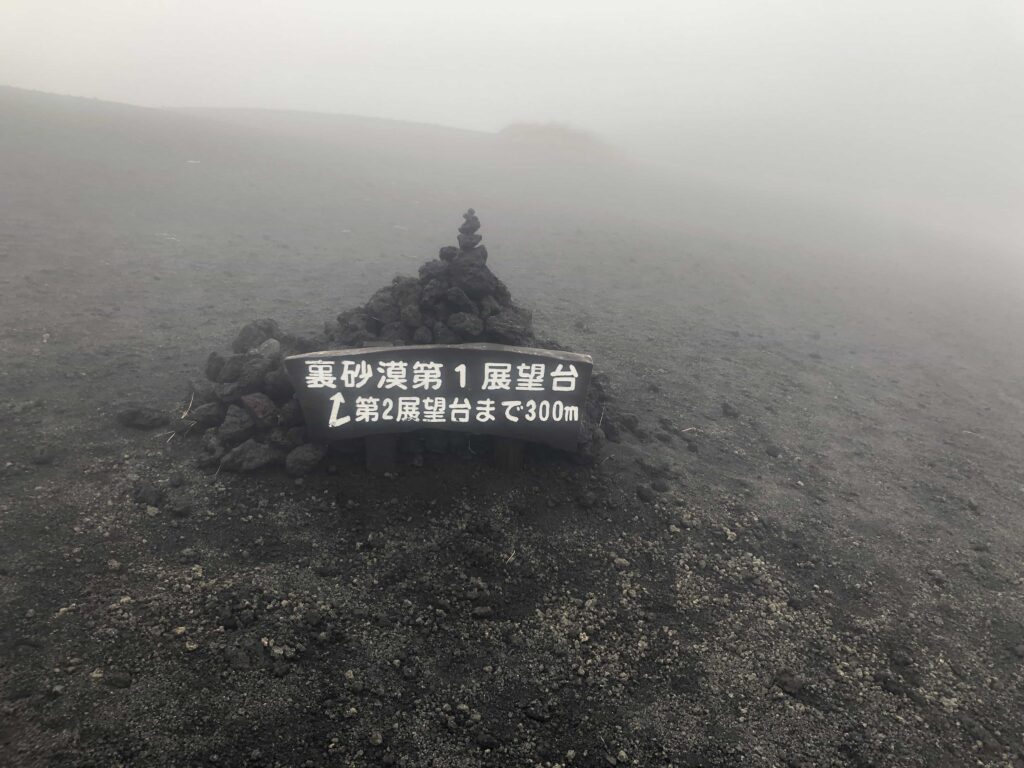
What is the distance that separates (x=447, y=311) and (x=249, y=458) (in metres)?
2.45

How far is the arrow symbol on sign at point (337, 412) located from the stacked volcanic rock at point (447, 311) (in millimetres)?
1211

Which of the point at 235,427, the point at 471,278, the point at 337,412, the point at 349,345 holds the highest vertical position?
the point at 471,278

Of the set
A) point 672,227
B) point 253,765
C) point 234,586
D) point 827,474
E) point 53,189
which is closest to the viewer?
point 253,765

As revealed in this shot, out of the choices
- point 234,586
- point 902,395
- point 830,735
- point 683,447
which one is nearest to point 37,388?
point 234,586

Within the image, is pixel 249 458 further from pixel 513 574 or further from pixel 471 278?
pixel 471 278

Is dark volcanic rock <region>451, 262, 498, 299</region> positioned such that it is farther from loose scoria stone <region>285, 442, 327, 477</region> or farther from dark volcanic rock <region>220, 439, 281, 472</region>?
dark volcanic rock <region>220, 439, 281, 472</region>

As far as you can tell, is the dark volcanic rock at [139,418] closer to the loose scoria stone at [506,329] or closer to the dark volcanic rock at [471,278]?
the dark volcanic rock at [471,278]

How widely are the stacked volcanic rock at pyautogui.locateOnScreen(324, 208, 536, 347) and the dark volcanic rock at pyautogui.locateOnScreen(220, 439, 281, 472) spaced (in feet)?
4.95

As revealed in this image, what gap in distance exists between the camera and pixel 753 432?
7.93 m

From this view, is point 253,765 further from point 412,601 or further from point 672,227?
point 672,227

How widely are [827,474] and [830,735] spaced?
3.78 metres

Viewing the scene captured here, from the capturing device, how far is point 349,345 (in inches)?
262

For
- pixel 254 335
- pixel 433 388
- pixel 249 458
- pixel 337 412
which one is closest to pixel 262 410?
pixel 249 458

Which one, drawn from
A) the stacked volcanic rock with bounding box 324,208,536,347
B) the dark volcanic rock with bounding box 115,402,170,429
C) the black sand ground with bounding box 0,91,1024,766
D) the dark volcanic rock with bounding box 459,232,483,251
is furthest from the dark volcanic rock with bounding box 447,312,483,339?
the dark volcanic rock with bounding box 115,402,170,429
